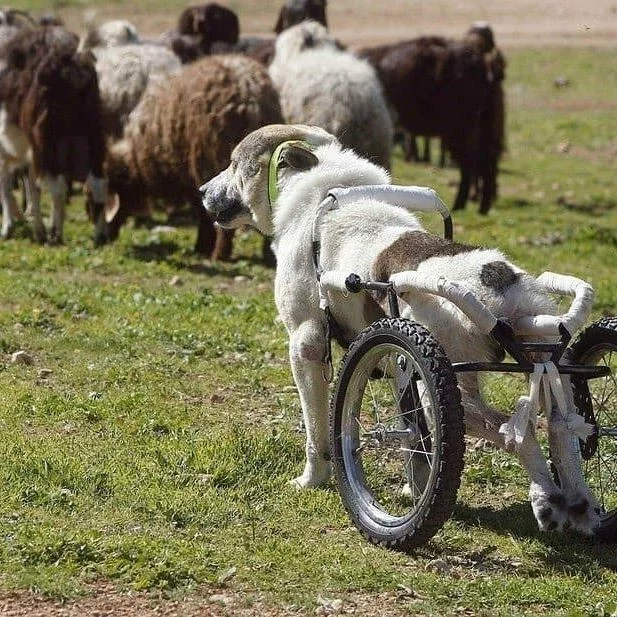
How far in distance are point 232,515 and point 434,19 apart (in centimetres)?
2614

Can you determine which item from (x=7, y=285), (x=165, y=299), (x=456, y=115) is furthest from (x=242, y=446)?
(x=456, y=115)

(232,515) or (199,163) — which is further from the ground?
(199,163)

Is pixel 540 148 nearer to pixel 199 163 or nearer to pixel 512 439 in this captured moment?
pixel 199 163

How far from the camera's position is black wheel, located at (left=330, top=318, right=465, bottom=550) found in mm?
4297

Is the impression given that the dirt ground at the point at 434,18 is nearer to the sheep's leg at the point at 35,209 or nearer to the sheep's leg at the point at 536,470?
the sheep's leg at the point at 35,209

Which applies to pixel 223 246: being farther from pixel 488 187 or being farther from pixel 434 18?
pixel 434 18

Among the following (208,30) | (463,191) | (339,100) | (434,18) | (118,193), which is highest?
(434,18)

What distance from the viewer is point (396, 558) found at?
4570 millimetres

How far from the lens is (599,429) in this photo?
4859mm

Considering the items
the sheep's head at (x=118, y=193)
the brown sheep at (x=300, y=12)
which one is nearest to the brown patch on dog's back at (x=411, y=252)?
the sheep's head at (x=118, y=193)

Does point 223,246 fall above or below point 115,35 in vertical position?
below

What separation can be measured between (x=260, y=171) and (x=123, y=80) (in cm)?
655

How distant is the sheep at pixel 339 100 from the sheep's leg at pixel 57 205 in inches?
78.9

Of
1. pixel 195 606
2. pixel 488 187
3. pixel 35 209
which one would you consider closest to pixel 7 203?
pixel 35 209
